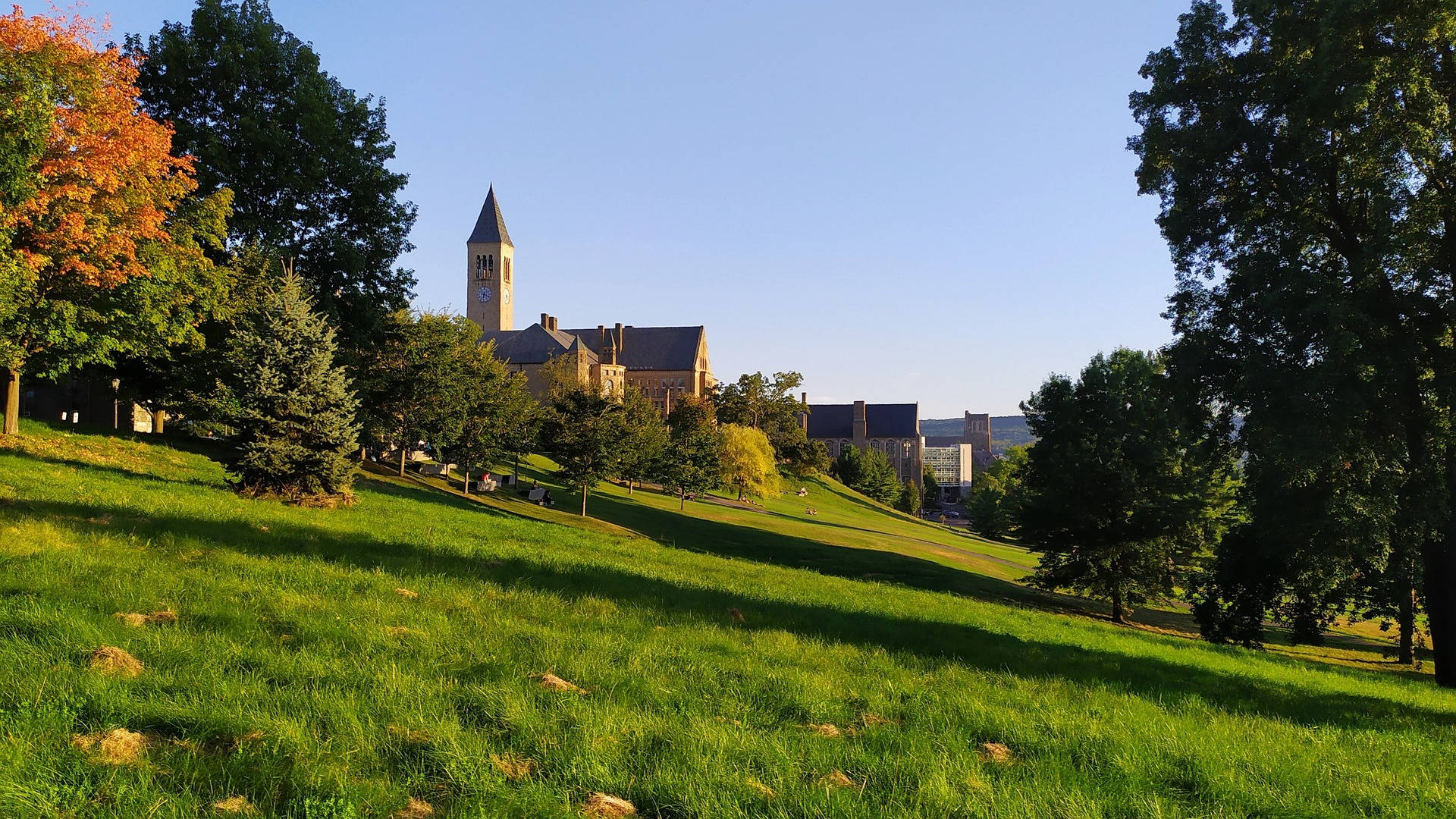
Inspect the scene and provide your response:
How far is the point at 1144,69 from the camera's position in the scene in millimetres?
19328

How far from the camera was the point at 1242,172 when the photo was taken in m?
17.5

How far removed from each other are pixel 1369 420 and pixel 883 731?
14.9 meters

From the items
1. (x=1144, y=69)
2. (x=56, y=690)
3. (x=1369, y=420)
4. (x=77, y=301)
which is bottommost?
(x=56, y=690)

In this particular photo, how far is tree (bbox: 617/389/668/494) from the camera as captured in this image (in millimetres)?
44781

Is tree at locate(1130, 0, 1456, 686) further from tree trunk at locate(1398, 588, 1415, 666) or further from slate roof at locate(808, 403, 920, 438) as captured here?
slate roof at locate(808, 403, 920, 438)

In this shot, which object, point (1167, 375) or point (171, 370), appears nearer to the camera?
point (1167, 375)

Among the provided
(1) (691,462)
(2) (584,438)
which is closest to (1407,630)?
(2) (584,438)

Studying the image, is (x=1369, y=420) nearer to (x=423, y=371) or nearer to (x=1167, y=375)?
(x=1167, y=375)

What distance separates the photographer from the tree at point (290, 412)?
1700 centimetres

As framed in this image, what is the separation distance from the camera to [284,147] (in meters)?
29.2

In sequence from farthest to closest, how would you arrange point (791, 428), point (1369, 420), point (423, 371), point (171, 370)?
point (791, 428) < point (423, 371) < point (171, 370) < point (1369, 420)

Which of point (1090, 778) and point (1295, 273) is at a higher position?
point (1295, 273)

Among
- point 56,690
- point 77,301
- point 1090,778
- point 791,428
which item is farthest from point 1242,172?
point 791,428

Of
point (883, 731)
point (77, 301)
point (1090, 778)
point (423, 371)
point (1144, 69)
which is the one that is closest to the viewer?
point (1090, 778)
